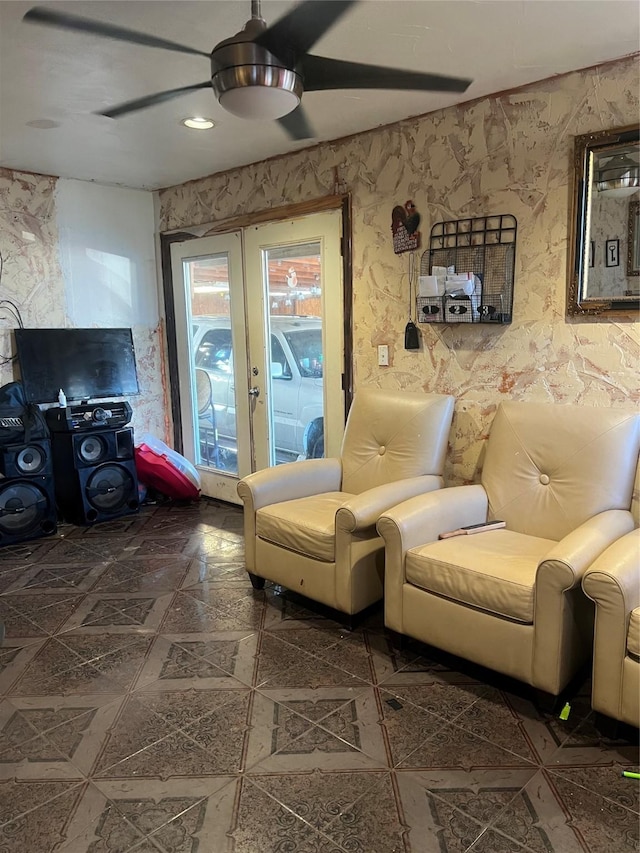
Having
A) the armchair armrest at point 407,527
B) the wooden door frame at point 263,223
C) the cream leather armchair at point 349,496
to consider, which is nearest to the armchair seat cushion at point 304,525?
the cream leather armchair at point 349,496

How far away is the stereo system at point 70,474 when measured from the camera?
3869 mm

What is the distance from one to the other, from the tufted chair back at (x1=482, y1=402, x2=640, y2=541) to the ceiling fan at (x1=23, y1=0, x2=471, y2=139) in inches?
60.9

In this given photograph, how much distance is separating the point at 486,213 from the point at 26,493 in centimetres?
325

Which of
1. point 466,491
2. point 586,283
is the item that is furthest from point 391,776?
point 586,283

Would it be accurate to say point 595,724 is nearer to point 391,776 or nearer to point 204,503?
point 391,776

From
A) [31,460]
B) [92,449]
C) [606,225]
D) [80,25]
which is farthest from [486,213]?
[31,460]

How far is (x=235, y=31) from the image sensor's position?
217 centimetres

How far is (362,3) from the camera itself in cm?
197

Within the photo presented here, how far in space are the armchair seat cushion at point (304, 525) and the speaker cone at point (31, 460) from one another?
1.82 m

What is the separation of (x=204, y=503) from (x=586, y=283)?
127 inches

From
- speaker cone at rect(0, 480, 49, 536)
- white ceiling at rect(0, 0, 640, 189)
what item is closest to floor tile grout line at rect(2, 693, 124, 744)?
speaker cone at rect(0, 480, 49, 536)

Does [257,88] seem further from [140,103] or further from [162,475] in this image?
[162,475]

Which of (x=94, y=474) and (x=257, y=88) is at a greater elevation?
(x=257, y=88)

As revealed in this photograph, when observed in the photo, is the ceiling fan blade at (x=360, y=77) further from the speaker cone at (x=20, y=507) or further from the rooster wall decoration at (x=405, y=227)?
the speaker cone at (x=20, y=507)
